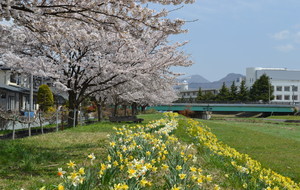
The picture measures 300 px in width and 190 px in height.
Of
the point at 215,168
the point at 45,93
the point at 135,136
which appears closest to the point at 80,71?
the point at 135,136

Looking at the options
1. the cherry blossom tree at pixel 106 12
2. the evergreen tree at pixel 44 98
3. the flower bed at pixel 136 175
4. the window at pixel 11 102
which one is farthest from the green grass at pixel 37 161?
the window at pixel 11 102

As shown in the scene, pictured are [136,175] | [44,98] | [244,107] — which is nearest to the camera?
[136,175]

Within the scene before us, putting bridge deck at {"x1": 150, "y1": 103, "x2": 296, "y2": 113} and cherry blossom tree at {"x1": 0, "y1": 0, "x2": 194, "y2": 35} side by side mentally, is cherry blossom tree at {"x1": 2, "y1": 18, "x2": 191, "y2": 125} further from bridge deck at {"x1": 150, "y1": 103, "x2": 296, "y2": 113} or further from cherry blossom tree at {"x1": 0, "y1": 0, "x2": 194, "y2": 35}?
bridge deck at {"x1": 150, "y1": 103, "x2": 296, "y2": 113}

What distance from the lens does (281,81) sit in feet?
369

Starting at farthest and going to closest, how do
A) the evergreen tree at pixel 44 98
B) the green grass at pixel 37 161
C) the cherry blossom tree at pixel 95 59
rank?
the evergreen tree at pixel 44 98 < the cherry blossom tree at pixel 95 59 < the green grass at pixel 37 161

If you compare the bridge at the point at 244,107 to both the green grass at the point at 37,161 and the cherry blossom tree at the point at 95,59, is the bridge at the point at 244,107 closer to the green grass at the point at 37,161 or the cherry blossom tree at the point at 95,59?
the cherry blossom tree at the point at 95,59

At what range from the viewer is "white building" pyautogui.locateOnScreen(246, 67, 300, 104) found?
112m

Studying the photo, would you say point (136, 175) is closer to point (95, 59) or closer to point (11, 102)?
point (95, 59)

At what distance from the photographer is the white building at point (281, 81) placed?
4429 inches

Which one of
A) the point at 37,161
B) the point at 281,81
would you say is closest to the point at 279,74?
the point at 281,81

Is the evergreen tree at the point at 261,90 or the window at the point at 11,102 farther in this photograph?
the evergreen tree at the point at 261,90

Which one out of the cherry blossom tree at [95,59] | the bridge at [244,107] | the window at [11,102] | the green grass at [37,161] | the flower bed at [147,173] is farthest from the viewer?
the bridge at [244,107]

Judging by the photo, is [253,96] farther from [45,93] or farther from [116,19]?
[116,19]

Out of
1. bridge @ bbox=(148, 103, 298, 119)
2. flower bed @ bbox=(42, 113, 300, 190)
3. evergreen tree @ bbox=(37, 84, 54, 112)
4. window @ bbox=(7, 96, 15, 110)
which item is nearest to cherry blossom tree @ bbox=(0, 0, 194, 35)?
flower bed @ bbox=(42, 113, 300, 190)
